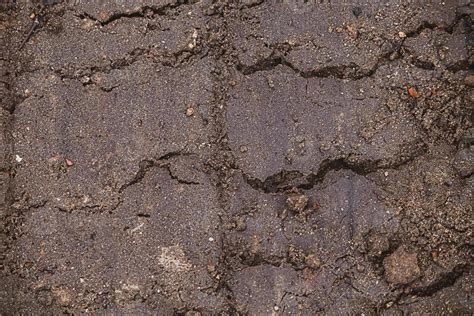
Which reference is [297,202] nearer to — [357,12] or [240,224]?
[240,224]

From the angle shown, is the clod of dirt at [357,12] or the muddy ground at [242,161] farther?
the clod of dirt at [357,12]

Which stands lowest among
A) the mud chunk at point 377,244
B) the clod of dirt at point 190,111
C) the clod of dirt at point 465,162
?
the mud chunk at point 377,244

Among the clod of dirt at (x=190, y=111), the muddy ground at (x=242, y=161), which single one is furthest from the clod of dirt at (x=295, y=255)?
the clod of dirt at (x=190, y=111)

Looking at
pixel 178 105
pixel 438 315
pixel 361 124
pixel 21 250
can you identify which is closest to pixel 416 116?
pixel 361 124

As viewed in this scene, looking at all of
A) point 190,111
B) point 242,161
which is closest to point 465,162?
point 242,161

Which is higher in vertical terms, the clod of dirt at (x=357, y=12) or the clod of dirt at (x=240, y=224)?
the clod of dirt at (x=357, y=12)

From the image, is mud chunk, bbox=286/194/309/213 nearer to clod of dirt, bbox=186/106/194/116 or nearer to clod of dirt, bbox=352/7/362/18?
clod of dirt, bbox=186/106/194/116

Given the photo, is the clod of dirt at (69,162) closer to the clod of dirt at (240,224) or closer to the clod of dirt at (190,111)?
the clod of dirt at (190,111)
